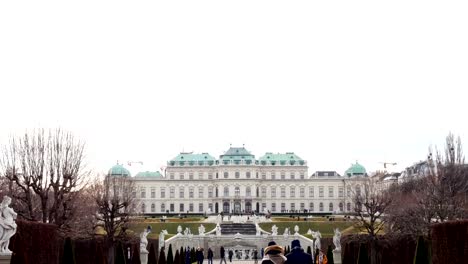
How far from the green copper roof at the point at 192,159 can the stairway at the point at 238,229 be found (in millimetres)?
40278

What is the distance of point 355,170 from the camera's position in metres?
114

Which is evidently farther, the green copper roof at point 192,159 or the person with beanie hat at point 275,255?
the green copper roof at point 192,159

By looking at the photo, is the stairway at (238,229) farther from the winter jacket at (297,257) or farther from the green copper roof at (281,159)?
the winter jacket at (297,257)

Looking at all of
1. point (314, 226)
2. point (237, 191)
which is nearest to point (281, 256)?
point (314, 226)

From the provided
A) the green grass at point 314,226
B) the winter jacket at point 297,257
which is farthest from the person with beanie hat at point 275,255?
the green grass at point 314,226

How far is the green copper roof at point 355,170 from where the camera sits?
11306 centimetres

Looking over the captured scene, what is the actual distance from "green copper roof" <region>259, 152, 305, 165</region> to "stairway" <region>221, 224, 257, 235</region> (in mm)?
40382

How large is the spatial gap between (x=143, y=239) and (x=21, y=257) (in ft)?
46.3

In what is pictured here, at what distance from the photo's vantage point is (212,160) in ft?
370

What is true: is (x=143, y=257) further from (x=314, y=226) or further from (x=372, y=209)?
(x=314, y=226)

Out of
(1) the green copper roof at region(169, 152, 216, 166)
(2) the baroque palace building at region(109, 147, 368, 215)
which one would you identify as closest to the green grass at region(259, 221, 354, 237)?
(2) the baroque palace building at region(109, 147, 368, 215)

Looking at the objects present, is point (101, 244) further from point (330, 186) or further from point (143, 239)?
point (330, 186)

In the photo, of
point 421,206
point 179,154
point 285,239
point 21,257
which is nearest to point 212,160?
point 179,154

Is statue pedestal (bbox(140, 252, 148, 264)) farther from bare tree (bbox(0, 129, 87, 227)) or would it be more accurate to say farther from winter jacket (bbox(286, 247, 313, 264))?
winter jacket (bbox(286, 247, 313, 264))
